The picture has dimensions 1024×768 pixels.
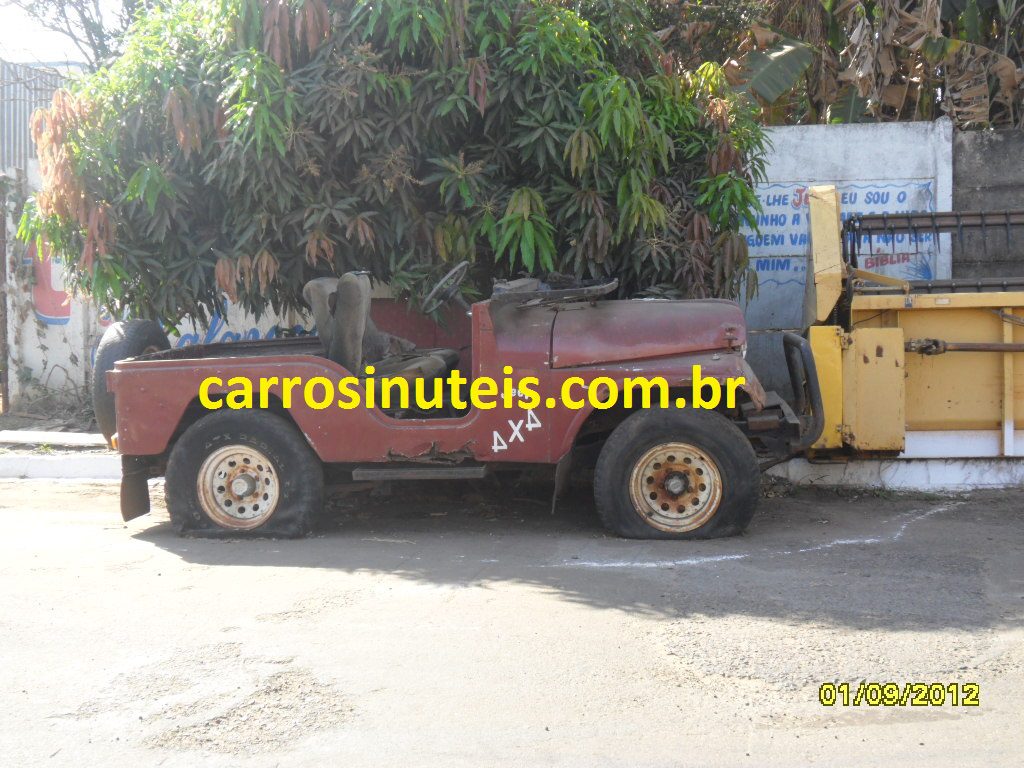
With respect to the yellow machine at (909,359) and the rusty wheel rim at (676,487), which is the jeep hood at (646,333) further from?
the yellow machine at (909,359)

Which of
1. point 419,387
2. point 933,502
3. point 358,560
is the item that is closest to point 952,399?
point 933,502

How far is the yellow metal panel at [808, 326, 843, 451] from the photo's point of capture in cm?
755

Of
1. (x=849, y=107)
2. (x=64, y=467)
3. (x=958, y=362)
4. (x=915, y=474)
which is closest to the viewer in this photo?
(x=958, y=362)

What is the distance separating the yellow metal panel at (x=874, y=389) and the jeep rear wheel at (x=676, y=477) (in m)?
1.42

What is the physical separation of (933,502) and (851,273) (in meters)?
1.79

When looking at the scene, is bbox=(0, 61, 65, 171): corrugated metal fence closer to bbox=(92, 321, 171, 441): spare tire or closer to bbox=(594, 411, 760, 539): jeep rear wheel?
bbox=(92, 321, 171, 441): spare tire

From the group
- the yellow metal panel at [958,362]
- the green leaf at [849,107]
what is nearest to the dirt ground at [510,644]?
the yellow metal panel at [958,362]

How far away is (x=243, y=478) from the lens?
6.93m

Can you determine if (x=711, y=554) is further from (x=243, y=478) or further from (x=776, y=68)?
(x=776, y=68)

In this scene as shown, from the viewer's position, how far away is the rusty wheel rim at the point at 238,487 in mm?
6926

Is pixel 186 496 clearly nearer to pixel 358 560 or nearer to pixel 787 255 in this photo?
pixel 358 560

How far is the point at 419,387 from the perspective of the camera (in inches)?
281
